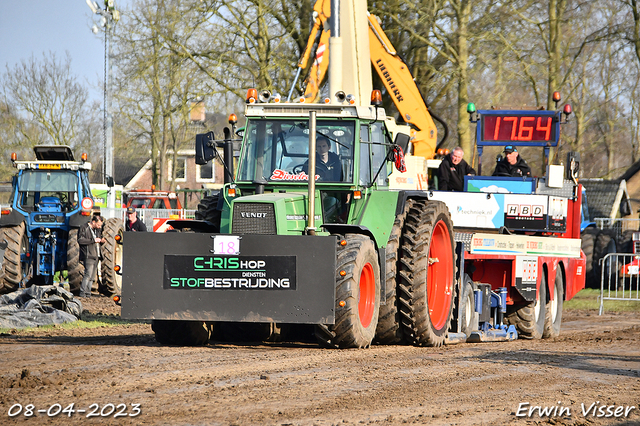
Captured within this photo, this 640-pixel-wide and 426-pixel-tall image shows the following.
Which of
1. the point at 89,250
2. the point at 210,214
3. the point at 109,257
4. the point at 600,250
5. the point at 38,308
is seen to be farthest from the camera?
the point at 600,250

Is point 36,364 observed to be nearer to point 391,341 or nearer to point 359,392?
point 359,392

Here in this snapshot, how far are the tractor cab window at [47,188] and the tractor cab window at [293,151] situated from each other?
8.70m

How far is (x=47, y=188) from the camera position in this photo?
17047mm

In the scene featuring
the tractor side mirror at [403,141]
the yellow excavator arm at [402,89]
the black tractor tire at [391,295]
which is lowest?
the black tractor tire at [391,295]

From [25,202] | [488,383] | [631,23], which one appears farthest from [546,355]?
[631,23]

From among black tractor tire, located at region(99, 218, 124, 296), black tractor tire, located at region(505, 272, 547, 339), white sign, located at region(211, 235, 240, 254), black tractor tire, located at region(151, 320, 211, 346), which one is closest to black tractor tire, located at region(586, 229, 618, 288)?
black tractor tire, located at region(505, 272, 547, 339)

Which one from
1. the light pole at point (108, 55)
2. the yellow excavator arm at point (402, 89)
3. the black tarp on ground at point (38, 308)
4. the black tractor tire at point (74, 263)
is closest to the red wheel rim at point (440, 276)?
the black tarp on ground at point (38, 308)

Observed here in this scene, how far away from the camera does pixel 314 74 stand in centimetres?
1611

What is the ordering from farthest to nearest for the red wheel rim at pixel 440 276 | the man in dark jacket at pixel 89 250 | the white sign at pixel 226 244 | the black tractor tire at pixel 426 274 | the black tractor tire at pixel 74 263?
the black tractor tire at pixel 74 263, the man in dark jacket at pixel 89 250, the red wheel rim at pixel 440 276, the black tractor tire at pixel 426 274, the white sign at pixel 226 244

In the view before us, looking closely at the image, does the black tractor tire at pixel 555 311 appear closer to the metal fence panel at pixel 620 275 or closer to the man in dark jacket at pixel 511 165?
the man in dark jacket at pixel 511 165

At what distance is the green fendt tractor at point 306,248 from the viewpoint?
26.7 feet

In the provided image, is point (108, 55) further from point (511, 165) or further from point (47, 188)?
point (511, 165)

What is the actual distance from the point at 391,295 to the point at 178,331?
7.68ft

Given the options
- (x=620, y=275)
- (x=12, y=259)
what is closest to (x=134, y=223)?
(x=12, y=259)
